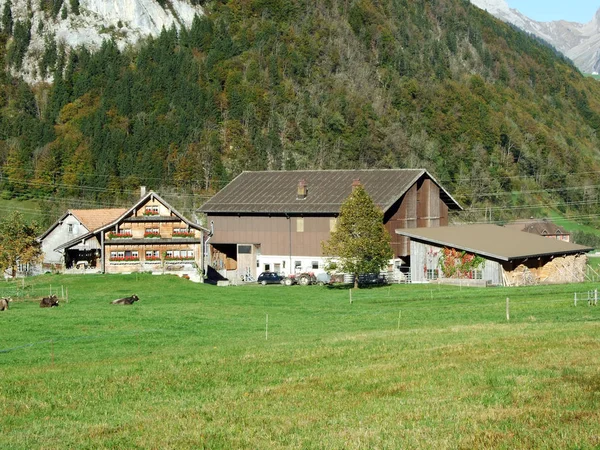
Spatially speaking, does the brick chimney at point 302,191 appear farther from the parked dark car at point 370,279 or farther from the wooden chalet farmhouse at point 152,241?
the parked dark car at point 370,279

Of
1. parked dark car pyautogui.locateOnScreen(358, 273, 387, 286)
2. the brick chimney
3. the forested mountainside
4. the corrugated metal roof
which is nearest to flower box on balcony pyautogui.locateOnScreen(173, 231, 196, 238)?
the brick chimney

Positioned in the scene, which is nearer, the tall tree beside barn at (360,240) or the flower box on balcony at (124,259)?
the tall tree beside barn at (360,240)

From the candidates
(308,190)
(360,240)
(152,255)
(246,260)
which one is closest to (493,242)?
(360,240)

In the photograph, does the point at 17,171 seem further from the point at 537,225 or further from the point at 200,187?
the point at 537,225

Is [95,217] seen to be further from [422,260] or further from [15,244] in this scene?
[422,260]

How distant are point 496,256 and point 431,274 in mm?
6641

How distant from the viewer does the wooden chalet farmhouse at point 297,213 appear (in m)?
74.9

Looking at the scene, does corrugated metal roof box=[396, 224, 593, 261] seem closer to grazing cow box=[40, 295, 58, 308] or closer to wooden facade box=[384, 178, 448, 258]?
wooden facade box=[384, 178, 448, 258]

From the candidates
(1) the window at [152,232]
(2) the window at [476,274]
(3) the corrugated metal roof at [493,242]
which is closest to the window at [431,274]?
(3) the corrugated metal roof at [493,242]

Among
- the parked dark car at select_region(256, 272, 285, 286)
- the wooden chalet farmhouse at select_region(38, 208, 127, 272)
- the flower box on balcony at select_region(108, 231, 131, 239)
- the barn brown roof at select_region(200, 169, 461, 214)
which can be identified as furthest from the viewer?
the wooden chalet farmhouse at select_region(38, 208, 127, 272)

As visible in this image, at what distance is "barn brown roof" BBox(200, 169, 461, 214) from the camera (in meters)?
75.2

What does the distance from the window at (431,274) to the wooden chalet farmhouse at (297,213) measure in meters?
7.36

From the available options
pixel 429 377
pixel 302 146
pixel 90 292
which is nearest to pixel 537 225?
pixel 302 146

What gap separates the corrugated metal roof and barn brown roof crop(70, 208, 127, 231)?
107 feet
